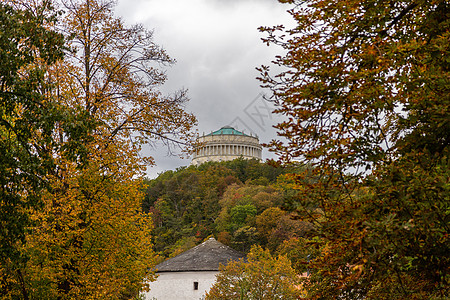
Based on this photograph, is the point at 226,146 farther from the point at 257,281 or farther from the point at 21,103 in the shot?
the point at 21,103

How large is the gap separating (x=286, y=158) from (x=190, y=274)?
33.1 meters

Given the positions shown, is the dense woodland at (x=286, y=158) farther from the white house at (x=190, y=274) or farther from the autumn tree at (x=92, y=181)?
the white house at (x=190, y=274)

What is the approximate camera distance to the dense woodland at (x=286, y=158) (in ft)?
19.4

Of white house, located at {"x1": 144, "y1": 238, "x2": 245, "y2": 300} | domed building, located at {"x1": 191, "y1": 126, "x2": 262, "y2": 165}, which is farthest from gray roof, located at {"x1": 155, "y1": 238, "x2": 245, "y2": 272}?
domed building, located at {"x1": 191, "y1": 126, "x2": 262, "y2": 165}

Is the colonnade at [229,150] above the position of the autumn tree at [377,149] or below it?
above

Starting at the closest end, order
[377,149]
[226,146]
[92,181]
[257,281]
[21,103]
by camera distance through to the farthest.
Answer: [377,149] < [21,103] < [92,181] < [257,281] < [226,146]

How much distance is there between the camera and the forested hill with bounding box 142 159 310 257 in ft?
161

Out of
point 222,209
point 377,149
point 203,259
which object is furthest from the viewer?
point 222,209

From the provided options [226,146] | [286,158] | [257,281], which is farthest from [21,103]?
[226,146]

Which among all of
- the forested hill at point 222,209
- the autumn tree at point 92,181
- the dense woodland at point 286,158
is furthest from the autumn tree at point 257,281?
the forested hill at point 222,209

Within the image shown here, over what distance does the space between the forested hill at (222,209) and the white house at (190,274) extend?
4.07 metres

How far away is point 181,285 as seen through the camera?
38.7 metres

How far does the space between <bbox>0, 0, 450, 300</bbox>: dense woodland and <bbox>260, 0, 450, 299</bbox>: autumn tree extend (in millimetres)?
31

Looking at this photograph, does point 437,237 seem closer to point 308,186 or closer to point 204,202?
point 308,186
